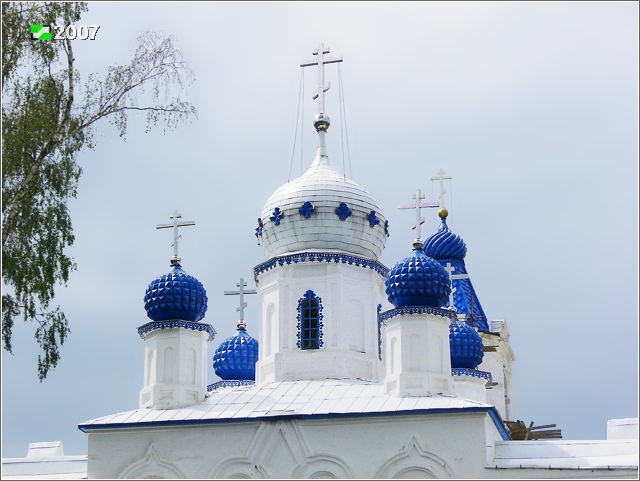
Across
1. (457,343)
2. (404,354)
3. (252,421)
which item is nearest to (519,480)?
(404,354)

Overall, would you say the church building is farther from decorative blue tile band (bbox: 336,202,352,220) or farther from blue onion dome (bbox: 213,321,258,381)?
blue onion dome (bbox: 213,321,258,381)

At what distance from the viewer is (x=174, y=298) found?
53.7ft

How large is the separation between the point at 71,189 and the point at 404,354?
16.9 ft

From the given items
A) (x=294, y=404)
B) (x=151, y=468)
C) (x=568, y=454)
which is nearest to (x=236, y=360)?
(x=294, y=404)

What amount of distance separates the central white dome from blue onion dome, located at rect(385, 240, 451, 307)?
2.13m

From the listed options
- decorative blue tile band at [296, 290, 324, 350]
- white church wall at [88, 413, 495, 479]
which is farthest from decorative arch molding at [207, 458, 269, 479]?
decorative blue tile band at [296, 290, 324, 350]

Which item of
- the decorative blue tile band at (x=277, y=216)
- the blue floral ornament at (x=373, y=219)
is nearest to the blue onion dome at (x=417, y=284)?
the blue floral ornament at (x=373, y=219)

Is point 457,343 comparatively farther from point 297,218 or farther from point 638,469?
point 638,469

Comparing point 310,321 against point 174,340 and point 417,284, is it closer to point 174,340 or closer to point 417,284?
point 174,340

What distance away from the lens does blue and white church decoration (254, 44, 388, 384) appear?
17078mm

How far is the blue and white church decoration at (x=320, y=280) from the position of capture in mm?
17078

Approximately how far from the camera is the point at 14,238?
40.6 ft

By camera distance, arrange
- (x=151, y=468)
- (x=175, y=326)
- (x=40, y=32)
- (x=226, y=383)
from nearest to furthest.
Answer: (x=40, y=32)
(x=151, y=468)
(x=175, y=326)
(x=226, y=383)

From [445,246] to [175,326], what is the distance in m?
8.12
